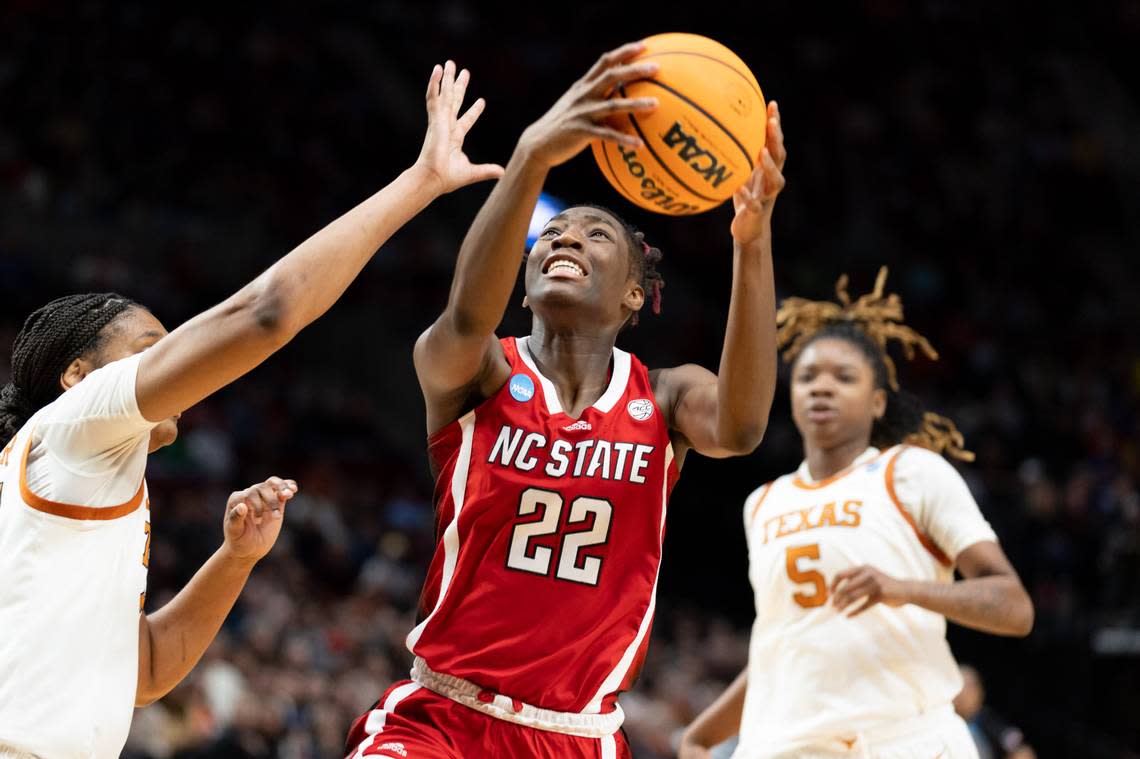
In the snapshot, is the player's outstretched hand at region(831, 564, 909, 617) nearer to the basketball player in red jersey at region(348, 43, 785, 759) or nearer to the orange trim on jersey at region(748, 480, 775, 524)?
the basketball player in red jersey at region(348, 43, 785, 759)

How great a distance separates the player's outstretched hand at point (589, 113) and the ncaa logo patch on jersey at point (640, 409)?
94cm

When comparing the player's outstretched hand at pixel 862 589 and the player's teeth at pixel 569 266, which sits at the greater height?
the player's teeth at pixel 569 266

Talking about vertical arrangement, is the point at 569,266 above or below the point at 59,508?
above

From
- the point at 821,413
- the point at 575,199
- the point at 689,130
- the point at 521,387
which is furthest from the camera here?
the point at 575,199

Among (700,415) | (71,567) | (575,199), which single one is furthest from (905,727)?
(575,199)

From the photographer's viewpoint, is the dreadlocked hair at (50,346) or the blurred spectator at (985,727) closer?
the dreadlocked hair at (50,346)

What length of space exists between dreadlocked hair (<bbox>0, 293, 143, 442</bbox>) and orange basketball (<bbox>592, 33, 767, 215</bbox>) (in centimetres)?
134

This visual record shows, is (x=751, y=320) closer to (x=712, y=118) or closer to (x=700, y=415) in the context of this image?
(x=700, y=415)

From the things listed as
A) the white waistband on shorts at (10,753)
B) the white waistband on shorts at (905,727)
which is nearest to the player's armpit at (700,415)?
the white waistband on shorts at (905,727)

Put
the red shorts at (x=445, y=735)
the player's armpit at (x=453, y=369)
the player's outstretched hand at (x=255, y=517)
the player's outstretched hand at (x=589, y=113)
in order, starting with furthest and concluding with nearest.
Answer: the player's outstretched hand at (x=255, y=517) → the red shorts at (x=445, y=735) → the player's armpit at (x=453, y=369) → the player's outstretched hand at (x=589, y=113)

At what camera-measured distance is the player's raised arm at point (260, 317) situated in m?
2.88

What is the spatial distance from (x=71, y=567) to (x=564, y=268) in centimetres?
153

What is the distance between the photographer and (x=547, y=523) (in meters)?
3.73

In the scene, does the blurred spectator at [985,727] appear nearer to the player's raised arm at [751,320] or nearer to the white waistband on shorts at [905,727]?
the white waistband on shorts at [905,727]
